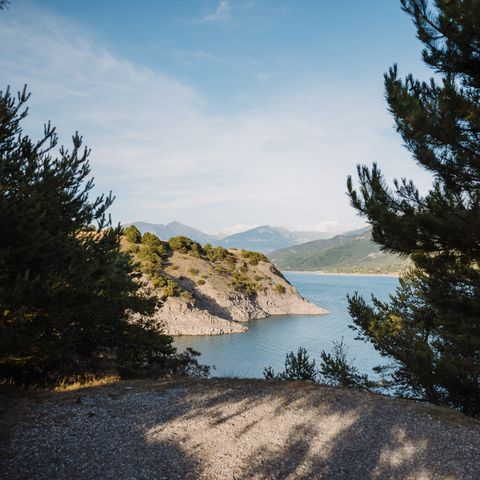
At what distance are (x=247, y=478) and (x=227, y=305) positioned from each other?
67.0 metres

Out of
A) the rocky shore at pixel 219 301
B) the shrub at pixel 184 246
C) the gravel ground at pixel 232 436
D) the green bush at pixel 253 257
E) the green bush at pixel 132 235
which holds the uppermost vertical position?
the green bush at pixel 132 235

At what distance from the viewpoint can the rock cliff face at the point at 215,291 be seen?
64.5 meters

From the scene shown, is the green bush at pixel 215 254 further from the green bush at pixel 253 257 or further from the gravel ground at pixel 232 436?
the gravel ground at pixel 232 436

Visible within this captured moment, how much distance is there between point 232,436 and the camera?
9.55m

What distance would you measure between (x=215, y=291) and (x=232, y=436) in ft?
213

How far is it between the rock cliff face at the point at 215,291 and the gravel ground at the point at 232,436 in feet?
144

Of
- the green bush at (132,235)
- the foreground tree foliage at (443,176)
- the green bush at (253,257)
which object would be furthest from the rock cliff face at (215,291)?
the foreground tree foliage at (443,176)

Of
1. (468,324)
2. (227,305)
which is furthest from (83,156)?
(227,305)

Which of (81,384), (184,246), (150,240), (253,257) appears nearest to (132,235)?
(150,240)

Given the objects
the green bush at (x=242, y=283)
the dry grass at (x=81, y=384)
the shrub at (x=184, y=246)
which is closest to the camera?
the dry grass at (x=81, y=384)

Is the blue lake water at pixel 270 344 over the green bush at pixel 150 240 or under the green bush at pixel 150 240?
under

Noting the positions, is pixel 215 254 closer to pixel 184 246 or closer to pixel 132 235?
pixel 184 246

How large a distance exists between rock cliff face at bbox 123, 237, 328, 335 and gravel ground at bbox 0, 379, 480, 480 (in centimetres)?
4400

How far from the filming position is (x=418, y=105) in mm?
10203
